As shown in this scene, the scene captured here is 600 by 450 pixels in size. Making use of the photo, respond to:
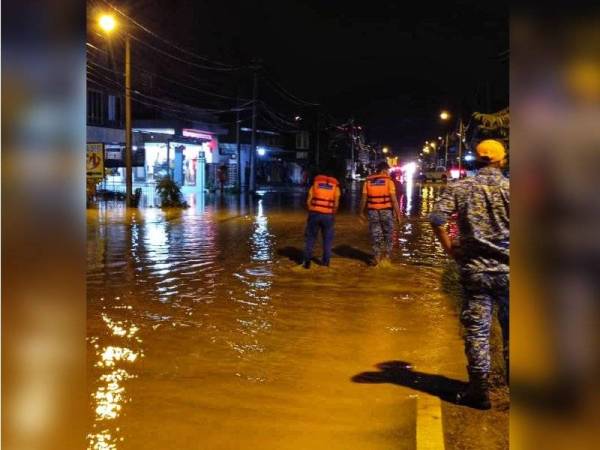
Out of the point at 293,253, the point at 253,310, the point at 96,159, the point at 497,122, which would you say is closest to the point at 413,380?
the point at 253,310

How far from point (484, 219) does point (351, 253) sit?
33.4 ft

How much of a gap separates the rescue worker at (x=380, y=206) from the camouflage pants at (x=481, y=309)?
7.20m

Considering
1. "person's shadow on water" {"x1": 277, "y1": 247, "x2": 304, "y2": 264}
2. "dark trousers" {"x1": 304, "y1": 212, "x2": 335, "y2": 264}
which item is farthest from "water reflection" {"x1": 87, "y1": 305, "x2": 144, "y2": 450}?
"person's shadow on water" {"x1": 277, "y1": 247, "x2": 304, "y2": 264}

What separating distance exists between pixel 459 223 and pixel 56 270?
11.1 ft

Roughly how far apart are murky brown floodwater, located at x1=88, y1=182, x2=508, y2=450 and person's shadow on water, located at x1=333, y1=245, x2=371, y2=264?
0.14 m

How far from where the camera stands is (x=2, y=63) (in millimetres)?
2297

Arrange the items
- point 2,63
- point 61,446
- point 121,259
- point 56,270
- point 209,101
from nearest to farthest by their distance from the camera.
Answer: point 2,63 < point 56,270 < point 61,446 < point 121,259 < point 209,101

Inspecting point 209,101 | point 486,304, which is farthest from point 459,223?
point 209,101

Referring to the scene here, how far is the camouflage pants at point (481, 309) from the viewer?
5137mm

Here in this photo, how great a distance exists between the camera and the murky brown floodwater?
208 inches

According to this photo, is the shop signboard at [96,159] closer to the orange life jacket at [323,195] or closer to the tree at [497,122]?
the orange life jacket at [323,195]

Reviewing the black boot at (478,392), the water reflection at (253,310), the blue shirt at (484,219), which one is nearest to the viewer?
the blue shirt at (484,219)

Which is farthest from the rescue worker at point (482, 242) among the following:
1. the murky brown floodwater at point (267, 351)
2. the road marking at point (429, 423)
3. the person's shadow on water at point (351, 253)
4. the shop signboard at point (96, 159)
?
the shop signboard at point (96, 159)

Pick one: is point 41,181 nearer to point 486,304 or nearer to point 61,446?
point 61,446
